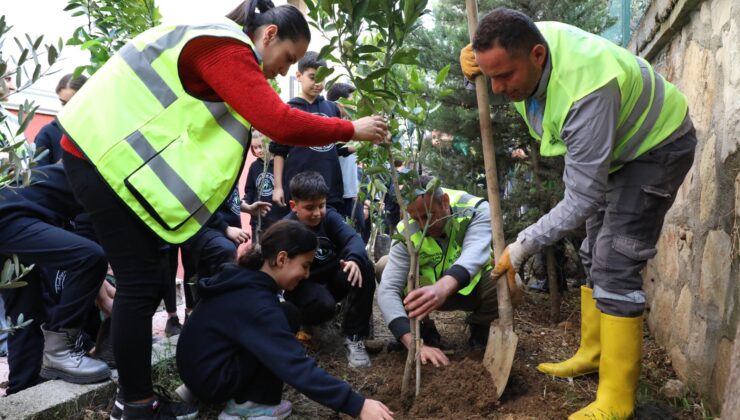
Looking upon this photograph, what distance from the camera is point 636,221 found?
85.0 inches

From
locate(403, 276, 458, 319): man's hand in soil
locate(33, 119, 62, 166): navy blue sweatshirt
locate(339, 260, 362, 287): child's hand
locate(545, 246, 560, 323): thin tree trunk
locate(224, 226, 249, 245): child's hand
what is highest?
locate(33, 119, 62, 166): navy blue sweatshirt

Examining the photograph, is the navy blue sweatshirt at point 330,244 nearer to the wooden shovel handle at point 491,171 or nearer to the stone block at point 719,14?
the wooden shovel handle at point 491,171

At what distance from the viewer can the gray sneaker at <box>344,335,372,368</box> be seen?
115 inches

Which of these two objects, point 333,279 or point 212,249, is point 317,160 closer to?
point 333,279

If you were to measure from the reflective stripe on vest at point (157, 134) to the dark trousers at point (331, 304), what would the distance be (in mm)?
1250

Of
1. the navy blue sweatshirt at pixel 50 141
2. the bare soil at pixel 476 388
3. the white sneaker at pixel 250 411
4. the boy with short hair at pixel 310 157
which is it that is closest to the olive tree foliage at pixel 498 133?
the boy with short hair at pixel 310 157

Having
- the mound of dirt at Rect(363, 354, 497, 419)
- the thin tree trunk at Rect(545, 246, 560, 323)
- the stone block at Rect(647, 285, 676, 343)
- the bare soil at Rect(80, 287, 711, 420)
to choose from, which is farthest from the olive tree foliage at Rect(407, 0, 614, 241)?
the mound of dirt at Rect(363, 354, 497, 419)

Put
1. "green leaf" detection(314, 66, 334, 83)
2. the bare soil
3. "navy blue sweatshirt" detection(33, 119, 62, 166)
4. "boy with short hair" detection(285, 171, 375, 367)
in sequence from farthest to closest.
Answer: "boy with short hair" detection(285, 171, 375, 367) → "navy blue sweatshirt" detection(33, 119, 62, 166) → the bare soil → "green leaf" detection(314, 66, 334, 83)

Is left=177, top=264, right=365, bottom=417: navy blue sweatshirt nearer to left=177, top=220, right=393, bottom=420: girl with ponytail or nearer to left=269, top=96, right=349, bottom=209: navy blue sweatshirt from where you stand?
left=177, top=220, right=393, bottom=420: girl with ponytail

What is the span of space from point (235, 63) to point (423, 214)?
3.98 ft

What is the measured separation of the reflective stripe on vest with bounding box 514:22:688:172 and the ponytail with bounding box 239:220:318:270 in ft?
3.53

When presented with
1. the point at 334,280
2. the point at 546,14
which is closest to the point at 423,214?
the point at 334,280

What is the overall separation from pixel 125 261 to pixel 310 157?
2.17 meters

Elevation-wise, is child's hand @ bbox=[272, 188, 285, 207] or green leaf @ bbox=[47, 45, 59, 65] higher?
green leaf @ bbox=[47, 45, 59, 65]
